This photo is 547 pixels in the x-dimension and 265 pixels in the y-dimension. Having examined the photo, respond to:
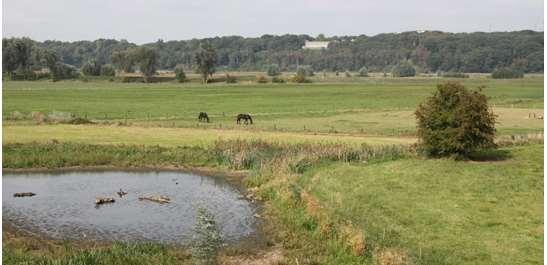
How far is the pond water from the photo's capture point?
2752cm

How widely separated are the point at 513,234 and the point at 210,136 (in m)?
33.7

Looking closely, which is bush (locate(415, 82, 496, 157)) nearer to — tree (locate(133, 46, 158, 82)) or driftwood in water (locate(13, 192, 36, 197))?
driftwood in water (locate(13, 192, 36, 197))

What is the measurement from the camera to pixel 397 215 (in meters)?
27.0

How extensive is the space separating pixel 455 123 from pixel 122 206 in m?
18.8

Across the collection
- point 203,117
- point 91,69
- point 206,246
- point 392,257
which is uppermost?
point 91,69

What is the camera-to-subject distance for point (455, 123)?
37.6 meters

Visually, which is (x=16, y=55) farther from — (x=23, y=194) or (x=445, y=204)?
(x=445, y=204)

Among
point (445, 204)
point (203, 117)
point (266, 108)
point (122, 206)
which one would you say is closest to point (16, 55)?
point (266, 108)

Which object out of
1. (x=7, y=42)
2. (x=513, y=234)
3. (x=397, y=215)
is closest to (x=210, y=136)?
(x=397, y=215)

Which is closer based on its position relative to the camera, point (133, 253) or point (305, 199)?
point (133, 253)

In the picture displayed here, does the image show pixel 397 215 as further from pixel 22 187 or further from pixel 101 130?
pixel 101 130

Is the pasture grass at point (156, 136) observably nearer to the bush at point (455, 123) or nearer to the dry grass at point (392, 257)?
the bush at point (455, 123)

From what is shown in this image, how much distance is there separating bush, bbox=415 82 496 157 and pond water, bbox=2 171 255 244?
1177 centimetres

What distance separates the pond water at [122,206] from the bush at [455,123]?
38.6ft
